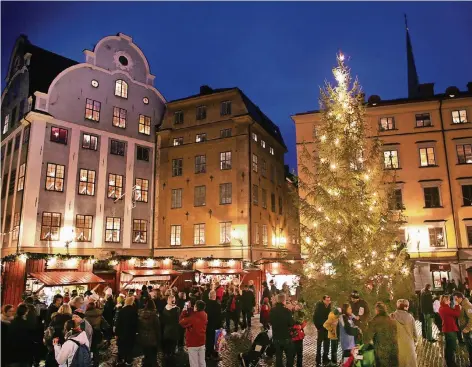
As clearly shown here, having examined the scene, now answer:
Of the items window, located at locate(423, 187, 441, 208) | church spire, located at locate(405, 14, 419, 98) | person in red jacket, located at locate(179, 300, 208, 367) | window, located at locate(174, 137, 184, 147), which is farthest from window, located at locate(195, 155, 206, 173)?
church spire, located at locate(405, 14, 419, 98)

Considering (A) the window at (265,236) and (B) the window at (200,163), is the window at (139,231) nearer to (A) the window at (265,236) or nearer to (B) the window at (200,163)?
(B) the window at (200,163)

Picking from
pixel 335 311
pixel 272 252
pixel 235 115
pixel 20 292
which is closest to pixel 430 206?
pixel 272 252

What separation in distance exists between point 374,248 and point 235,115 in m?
20.0

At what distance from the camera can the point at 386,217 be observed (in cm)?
1572

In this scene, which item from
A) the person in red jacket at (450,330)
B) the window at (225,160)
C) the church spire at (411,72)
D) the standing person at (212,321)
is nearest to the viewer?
the person in red jacket at (450,330)

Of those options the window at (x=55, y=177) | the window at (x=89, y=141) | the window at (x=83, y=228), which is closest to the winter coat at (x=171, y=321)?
the window at (x=83, y=228)

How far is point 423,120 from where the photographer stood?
3278 centimetres

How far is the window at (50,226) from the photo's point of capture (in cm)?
2598

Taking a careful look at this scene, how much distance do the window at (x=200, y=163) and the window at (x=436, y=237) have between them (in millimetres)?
18664

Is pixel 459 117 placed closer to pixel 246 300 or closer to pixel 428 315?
pixel 428 315

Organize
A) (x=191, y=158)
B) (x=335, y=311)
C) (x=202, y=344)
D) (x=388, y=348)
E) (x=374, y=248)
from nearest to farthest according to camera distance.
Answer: (x=388, y=348)
(x=202, y=344)
(x=335, y=311)
(x=374, y=248)
(x=191, y=158)

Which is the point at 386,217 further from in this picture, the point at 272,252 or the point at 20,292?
the point at 272,252

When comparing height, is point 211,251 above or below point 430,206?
below

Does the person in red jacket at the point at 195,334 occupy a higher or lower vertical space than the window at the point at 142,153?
lower
